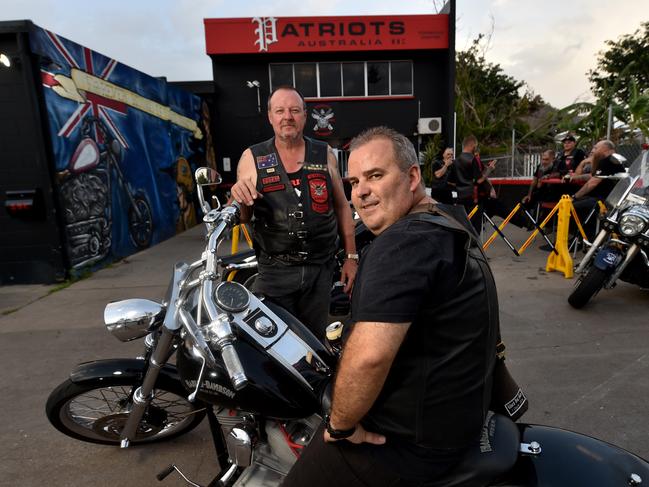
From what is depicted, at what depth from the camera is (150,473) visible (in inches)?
93.0

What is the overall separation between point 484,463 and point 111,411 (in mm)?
1957

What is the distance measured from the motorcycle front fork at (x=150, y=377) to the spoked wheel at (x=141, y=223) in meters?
6.84

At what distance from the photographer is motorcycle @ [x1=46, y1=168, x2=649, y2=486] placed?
1.26 m

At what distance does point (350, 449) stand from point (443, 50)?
16.4m

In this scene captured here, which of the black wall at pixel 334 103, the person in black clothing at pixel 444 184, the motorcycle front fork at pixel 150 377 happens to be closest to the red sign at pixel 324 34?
the black wall at pixel 334 103

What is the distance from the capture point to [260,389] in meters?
1.47

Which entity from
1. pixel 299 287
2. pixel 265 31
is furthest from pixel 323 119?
pixel 299 287

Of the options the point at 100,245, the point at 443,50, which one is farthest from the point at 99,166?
the point at 443,50

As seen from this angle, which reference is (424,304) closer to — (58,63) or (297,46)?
(58,63)

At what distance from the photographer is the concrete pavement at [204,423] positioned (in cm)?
246

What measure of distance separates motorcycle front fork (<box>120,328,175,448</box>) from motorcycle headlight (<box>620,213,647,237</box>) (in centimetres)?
419

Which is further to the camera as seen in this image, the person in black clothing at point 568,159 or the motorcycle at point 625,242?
the person in black clothing at point 568,159

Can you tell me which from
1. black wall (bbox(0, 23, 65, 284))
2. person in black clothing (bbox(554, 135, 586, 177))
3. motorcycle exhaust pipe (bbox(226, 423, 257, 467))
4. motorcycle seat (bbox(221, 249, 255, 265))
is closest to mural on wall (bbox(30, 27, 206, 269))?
black wall (bbox(0, 23, 65, 284))

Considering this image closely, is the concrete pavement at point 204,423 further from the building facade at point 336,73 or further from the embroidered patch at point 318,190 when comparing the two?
the building facade at point 336,73
